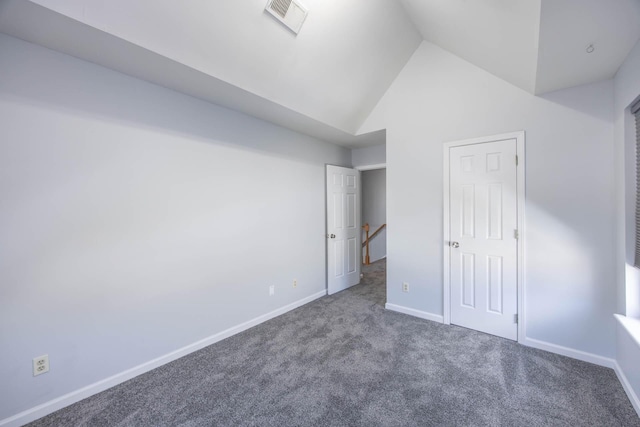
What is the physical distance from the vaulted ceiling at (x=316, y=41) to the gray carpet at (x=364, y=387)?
2390 millimetres

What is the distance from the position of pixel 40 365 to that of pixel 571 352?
13.5 ft

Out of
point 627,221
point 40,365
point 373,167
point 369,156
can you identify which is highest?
point 369,156

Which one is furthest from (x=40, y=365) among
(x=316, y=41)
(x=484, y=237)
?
(x=484, y=237)

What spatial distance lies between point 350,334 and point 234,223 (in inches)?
67.4

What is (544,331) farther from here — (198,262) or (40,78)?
(40,78)

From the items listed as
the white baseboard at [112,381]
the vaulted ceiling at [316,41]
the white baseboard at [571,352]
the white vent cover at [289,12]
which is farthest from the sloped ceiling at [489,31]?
the white baseboard at [112,381]

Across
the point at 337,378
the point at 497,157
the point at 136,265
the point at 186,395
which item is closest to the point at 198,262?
the point at 136,265

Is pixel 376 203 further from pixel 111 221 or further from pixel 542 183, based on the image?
pixel 111 221

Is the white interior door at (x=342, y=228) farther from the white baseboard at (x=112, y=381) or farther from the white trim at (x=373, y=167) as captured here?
the white baseboard at (x=112, y=381)

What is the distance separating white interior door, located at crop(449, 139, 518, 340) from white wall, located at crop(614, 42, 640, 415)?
0.67 metres

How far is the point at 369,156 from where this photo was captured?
173 inches

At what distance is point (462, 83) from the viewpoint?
283cm

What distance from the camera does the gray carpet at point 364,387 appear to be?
1.67 m

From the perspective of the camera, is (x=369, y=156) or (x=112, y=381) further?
(x=369, y=156)
